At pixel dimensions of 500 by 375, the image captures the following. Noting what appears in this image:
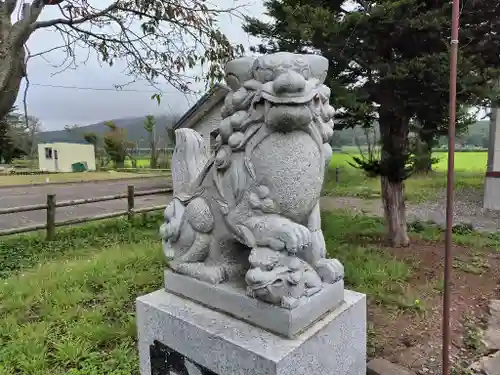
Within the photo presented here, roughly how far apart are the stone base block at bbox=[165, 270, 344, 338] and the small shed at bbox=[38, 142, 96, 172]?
25317mm

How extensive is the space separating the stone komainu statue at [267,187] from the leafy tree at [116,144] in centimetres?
2382

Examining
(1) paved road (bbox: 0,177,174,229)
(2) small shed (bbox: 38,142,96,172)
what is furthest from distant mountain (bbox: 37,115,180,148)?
(1) paved road (bbox: 0,177,174,229)

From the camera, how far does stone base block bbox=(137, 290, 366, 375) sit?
1.25 metres

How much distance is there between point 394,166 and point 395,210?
2.44 feet

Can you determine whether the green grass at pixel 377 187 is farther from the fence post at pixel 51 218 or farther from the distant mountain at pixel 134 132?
the distant mountain at pixel 134 132

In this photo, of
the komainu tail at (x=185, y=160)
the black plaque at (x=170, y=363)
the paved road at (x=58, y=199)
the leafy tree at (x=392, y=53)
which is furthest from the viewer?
the paved road at (x=58, y=199)

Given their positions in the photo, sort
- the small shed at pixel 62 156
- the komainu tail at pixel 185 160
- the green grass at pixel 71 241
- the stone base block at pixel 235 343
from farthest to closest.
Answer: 1. the small shed at pixel 62 156
2. the green grass at pixel 71 241
3. the komainu tail at pixel 185 160
4. the stone base block at pixel 235 343

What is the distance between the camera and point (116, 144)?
2448 cm

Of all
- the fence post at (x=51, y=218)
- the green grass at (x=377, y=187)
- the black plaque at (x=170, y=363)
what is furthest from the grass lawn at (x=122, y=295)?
the green grass at (x=377, y=187)

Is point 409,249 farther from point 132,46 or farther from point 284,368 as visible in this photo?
point 132,46

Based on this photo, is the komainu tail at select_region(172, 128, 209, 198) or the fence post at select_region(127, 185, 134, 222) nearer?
the komainu tail at select_region(172, 128, 209, 198)

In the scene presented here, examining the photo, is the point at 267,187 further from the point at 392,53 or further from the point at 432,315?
the point at 392,53

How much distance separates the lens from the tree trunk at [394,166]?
12.3ft

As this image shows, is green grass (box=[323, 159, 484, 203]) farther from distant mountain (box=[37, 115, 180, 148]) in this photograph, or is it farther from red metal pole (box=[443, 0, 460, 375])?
distant mountain (box=[37, 115, 180, 148])
